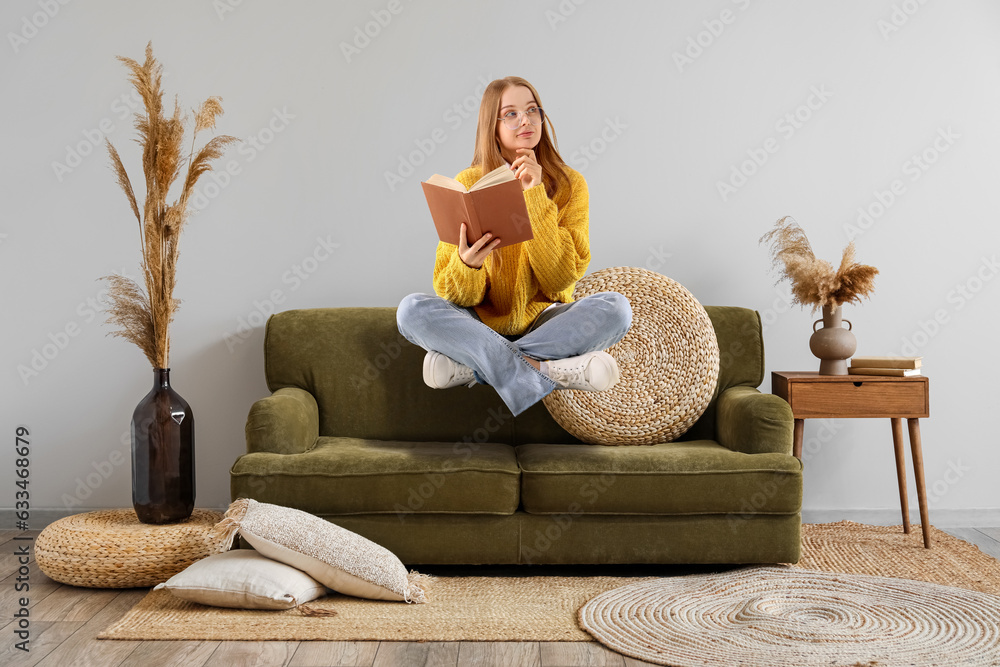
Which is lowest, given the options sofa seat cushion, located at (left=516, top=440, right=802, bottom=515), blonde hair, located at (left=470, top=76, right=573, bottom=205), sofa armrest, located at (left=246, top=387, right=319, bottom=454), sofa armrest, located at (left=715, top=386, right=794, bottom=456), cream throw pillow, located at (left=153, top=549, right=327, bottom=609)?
cream throw pillow, located at (left=153, top=549, right=327, bottom=609)

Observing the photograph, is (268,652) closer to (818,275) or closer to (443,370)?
(443,370)

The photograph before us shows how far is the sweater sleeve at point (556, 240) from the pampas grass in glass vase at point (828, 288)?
0.86 metres

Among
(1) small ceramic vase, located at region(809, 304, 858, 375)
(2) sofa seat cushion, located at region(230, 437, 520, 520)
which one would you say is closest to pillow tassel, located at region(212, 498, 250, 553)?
(2) sofa seat cushion, located at region(230, 437, 520, 520)

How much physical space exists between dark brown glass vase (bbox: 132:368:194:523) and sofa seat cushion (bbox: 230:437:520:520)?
9.2 inches

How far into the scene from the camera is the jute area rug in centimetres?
196

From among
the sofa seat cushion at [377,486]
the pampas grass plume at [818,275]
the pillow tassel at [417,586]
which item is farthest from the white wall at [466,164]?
the pillow tassel at [417,586]

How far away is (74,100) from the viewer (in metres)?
3.22

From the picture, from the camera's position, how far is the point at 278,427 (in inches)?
99.1

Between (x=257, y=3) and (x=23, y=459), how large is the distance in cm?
193

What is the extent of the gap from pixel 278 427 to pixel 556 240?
100 centimetres

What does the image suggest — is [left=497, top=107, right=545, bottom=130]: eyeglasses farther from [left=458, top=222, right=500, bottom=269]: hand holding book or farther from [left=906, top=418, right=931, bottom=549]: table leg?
[left=906, top=418, right=931, bottom=549]: table leg

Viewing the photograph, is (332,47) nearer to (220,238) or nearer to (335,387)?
(220,238)

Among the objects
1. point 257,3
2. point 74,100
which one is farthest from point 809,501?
point 74,100

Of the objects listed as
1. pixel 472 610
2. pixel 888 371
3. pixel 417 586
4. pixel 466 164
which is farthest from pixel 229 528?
pixel 888 371
